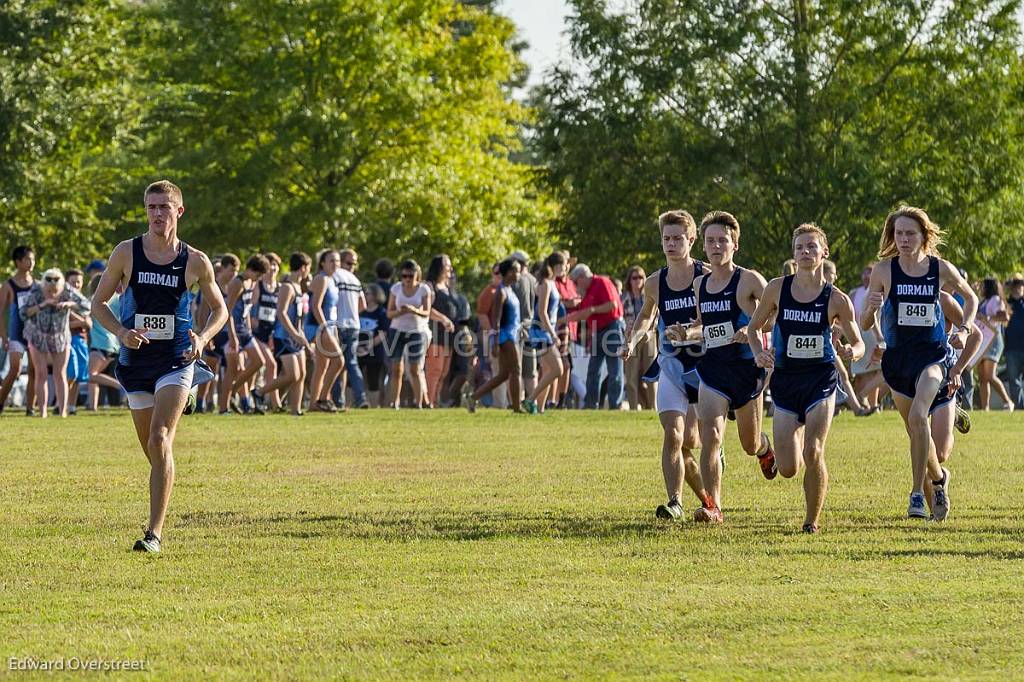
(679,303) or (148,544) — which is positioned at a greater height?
(679,303)

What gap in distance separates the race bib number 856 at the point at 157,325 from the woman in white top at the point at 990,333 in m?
16.1

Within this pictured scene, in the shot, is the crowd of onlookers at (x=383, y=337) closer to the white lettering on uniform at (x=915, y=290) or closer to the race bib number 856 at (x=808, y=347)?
the white lettering on uniform at (x=915, y=290)

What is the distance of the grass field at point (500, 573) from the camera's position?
7004 millimetres

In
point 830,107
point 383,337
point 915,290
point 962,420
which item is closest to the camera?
point 915,290

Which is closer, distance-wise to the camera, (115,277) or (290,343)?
(115,277)

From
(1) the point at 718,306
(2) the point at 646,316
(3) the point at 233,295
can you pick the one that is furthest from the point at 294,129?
(1) the point at 718,306

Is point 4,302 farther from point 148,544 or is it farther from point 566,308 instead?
point 148,544

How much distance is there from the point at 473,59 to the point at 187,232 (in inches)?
350

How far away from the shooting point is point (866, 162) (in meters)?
35.8

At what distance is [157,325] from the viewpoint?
10.2 meters

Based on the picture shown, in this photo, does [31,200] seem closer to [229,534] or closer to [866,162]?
[866,162]

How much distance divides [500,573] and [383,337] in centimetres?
1700

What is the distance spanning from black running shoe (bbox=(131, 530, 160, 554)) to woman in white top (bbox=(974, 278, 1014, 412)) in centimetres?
1626

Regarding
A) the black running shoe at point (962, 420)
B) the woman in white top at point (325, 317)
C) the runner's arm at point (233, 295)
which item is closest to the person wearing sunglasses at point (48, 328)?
the runner's arm at point (233, 295)
